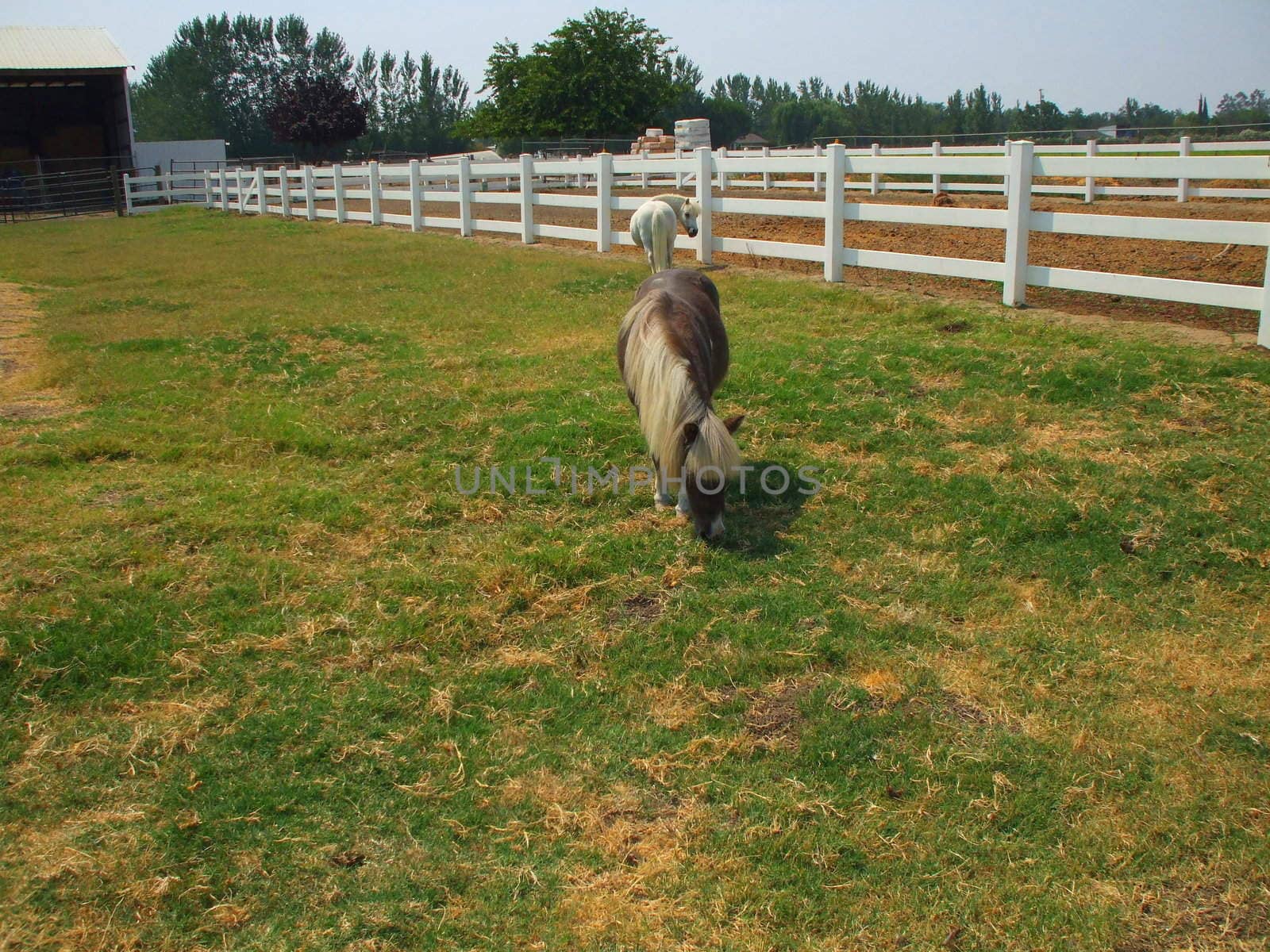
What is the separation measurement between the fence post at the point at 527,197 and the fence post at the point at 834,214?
239 inches

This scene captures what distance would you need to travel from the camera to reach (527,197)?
580 inches

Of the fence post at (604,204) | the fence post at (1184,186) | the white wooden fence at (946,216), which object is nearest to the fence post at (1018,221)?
the white wooden fence at (946,216)

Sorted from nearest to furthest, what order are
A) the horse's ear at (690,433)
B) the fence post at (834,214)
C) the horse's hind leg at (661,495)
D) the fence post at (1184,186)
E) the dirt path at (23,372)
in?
the horse's ear at (690,433) < the horse's hind leg at (661,495) < the dirt path at (23,372) < the fence post at (834,214) < the fence post at (1184,186)

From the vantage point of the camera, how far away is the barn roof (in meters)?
33.1

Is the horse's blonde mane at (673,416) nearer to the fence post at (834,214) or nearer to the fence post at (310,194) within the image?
the fence post at (834,214)

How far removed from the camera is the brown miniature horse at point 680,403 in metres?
4.31

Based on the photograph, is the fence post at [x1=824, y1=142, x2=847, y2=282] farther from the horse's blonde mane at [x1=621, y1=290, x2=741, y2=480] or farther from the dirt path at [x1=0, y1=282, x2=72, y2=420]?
the dirt path at [x1=0, y1=282, x2=72, y2=420]

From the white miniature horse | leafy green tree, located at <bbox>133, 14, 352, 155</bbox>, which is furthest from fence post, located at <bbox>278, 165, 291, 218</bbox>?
leafy green tree, located at <bbox>133, 14, 352, 155</bbox>

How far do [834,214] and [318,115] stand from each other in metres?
52.8

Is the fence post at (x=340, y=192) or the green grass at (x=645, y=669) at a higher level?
the fence post at (x=340, y=192)

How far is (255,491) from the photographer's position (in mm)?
5062

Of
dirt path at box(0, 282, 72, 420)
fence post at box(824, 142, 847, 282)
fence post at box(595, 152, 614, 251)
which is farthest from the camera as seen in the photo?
fence post at box(595, 152, 614, 251)

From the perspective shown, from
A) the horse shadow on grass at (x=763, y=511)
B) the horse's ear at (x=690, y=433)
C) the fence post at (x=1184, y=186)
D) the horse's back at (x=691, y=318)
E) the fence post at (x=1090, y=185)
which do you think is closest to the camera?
the horse's ear at (x=690, y=433)

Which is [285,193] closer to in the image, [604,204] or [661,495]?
[604,204]
